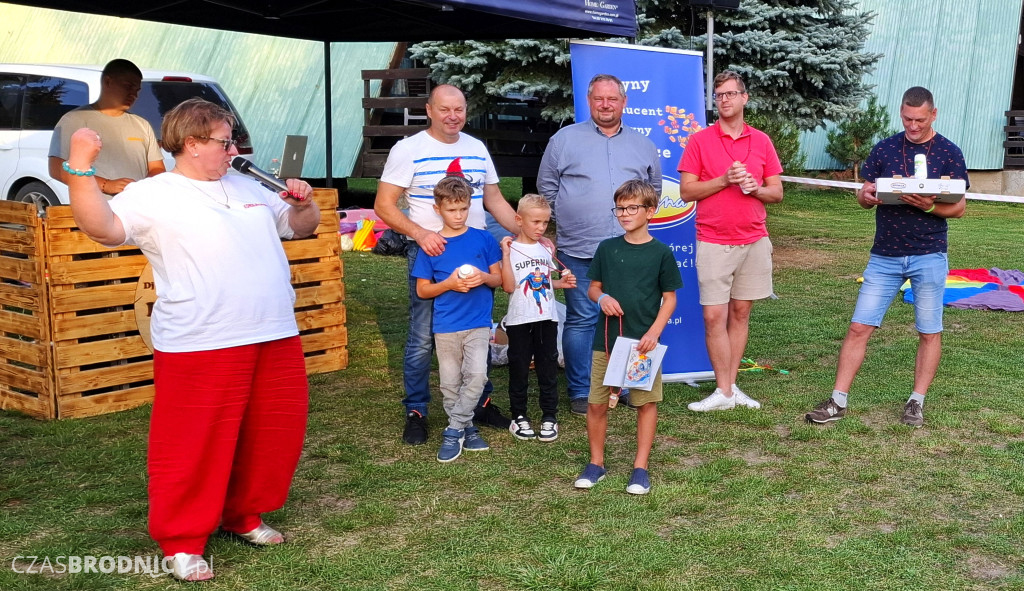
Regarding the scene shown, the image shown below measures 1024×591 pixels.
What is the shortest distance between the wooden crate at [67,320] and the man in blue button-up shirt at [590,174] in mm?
2579

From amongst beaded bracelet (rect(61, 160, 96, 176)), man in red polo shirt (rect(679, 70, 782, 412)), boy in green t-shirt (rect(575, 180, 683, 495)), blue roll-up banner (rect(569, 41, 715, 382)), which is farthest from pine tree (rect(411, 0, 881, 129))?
beaded bracelet (rect(61, 160, 96, 176))

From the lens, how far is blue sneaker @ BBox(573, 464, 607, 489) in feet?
15.1

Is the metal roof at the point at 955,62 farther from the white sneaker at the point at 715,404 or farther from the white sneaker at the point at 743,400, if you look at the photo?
the white sneaker at the point at 715,404

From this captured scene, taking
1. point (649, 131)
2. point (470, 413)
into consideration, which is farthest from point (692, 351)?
point (470, 413)

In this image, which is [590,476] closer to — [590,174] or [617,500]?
[617,500]

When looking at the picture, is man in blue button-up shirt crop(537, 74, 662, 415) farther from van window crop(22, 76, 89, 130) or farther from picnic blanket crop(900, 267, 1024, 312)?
van window crop(22, 76, 89, 130)

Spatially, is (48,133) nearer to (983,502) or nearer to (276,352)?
(276,352)

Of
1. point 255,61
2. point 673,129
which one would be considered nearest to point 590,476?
point 673,129

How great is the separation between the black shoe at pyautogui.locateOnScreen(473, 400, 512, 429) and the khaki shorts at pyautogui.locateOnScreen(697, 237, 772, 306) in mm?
1388

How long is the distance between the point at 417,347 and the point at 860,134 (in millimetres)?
15492

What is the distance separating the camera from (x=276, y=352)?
147 inches

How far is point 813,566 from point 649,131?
3611 millimetres

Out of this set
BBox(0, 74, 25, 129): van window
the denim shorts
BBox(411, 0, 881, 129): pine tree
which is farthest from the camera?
BBox(411, 0, 881, 129): pine tree

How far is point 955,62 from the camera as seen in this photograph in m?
19.2
